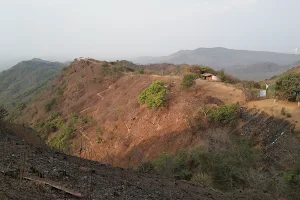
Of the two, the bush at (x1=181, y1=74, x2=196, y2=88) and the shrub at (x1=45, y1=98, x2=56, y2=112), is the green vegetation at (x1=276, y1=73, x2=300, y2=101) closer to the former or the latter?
the bush at (x1=181, y1=74, x2=196, y2=88)

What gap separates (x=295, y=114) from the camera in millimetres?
15445

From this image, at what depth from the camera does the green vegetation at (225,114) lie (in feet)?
55.1

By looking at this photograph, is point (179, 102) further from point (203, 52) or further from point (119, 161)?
point (203, 52)

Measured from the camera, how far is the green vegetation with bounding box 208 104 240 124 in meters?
16.8

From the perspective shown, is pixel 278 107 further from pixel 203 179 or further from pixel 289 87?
pixel 203 179

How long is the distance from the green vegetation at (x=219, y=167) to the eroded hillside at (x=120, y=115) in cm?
273

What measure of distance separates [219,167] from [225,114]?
263 inches

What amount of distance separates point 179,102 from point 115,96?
868 cm

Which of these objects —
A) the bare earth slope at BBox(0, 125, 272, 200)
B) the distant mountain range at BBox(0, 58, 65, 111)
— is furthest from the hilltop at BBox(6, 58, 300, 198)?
the distant mountain range at BBox(0, 58, 65, 111)

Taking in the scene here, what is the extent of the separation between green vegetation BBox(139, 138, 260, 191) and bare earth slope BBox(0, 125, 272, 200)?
7.22 feet

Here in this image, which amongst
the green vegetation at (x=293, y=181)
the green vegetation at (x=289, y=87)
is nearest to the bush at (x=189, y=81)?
the green vegetation at (x=289, y=87)

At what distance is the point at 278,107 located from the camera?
16516 mm

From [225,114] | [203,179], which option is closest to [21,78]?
[225,114]

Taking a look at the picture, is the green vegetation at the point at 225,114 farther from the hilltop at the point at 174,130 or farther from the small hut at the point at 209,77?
the small hut at the point at 209,77
